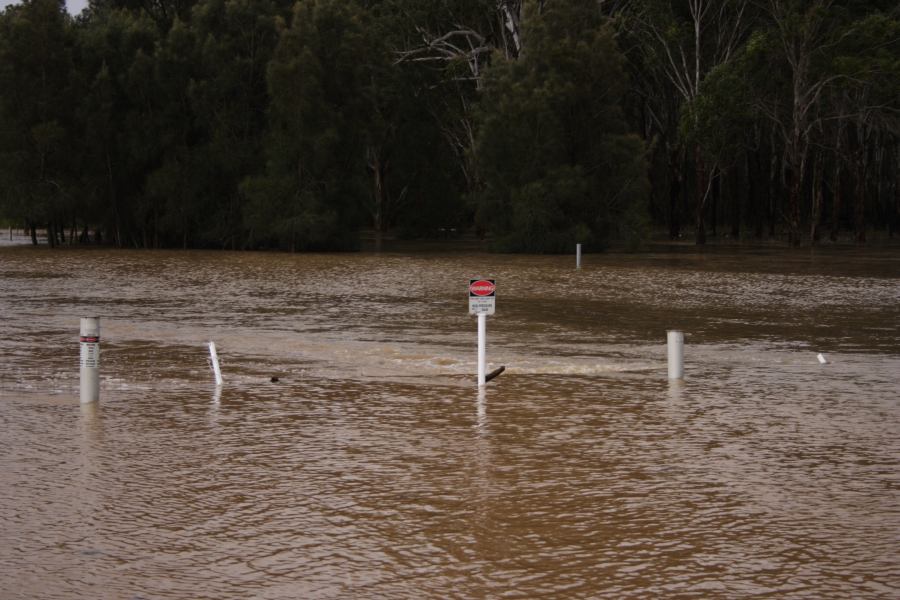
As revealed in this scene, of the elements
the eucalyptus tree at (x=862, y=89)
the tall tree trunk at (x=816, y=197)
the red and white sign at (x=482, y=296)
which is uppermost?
the eucalyptus tree at (x=862, y=89)

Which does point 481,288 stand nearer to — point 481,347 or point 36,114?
point 481,347

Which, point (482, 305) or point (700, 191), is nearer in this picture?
point (482, 305)

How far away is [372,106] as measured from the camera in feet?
215

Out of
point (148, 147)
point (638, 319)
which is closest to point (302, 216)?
point (148, 147)

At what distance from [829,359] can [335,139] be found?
45508mm

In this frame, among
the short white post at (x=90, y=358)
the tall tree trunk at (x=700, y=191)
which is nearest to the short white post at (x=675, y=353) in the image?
the short white post at (x=90, y=358)

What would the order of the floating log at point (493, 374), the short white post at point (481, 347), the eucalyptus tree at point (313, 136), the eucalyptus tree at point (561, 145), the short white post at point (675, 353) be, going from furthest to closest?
the eucalyptus tree at point (313, 136), the eucalyptus tree at point (561, 145), the floating log at point (493, 374), the short white post at point (675, 353), the short white post at point (481, 347)

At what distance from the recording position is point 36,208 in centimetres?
6400

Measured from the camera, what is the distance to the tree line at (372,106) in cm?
5972

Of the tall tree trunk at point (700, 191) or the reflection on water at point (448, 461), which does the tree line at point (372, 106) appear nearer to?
the tall tree trunk at point (700, 191)

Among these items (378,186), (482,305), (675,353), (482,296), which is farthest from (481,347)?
(378,186)

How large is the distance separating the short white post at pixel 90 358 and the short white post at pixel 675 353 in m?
6.94

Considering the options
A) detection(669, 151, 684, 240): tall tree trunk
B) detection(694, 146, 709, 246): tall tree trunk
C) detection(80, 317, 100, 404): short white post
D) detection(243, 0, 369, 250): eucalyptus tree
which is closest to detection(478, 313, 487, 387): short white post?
detection(80, 317, 100, 404): short white post

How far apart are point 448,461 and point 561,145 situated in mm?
50015
